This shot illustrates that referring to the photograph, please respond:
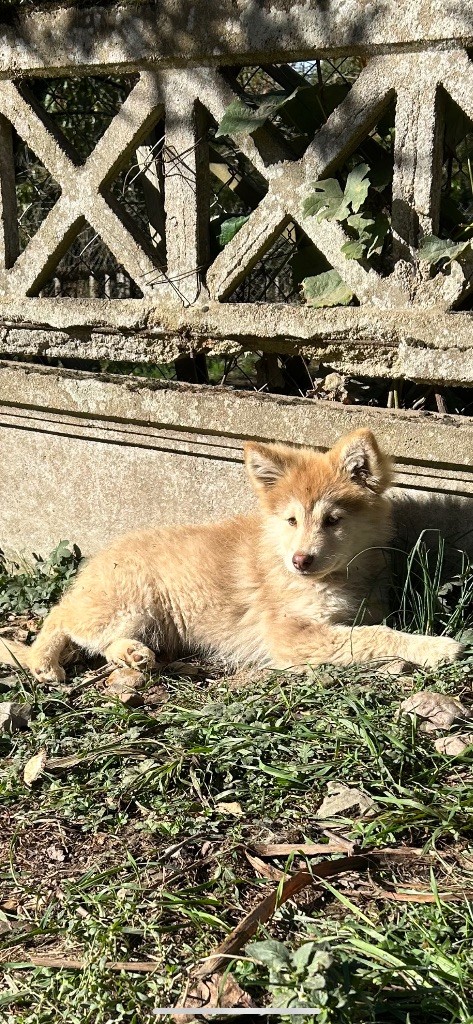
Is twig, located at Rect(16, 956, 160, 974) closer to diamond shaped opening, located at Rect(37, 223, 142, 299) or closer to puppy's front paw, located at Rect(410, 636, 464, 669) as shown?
puppy's front paw, located at Rect(410, 636, 464, 669)

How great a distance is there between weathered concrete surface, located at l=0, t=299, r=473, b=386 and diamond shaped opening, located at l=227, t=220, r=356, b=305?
0.62ft

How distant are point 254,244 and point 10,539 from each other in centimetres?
241

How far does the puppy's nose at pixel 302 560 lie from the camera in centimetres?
408

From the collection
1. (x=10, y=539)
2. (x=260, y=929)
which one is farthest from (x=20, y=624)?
(x=260, y=929)

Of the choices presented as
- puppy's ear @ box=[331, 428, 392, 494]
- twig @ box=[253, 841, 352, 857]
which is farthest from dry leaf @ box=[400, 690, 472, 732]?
puppy's ear @ box=[331, 428, 392, 494]

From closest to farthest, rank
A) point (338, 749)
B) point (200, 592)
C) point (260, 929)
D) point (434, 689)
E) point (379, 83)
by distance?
point (260, 929)
point (338, 749)
point (434, 689)
point (379, 83)
point (200, 592)

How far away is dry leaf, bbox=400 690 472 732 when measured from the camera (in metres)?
3.39

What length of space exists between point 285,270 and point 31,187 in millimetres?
2758

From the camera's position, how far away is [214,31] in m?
A: 4.29

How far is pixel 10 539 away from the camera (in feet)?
19.1

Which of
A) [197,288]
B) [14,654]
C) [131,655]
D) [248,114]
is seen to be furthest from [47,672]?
[248,114]

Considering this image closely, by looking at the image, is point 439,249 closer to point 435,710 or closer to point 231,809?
point 435,710

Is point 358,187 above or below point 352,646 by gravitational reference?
above

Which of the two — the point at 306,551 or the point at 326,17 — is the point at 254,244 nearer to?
the point at 326,17
